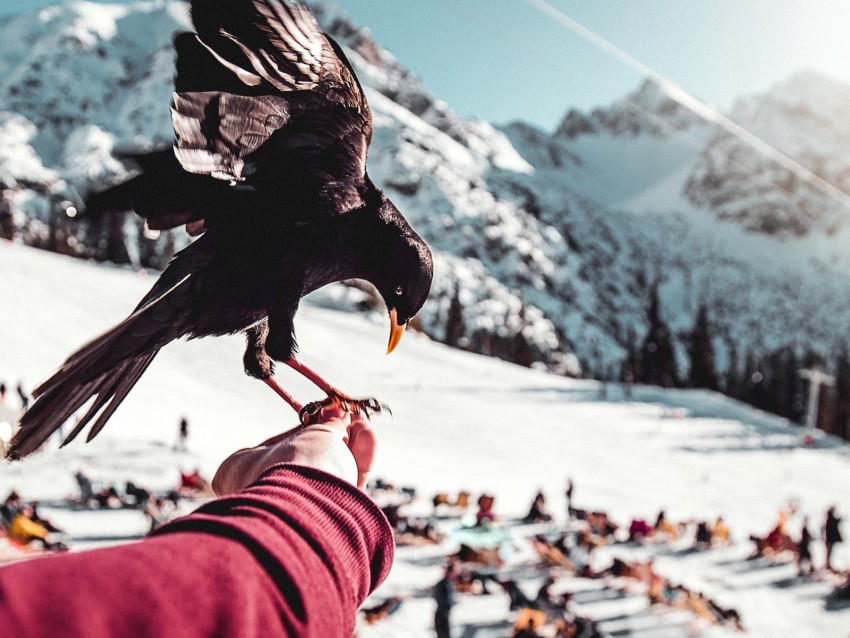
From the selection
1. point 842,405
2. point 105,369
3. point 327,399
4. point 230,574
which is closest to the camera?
point 230,574

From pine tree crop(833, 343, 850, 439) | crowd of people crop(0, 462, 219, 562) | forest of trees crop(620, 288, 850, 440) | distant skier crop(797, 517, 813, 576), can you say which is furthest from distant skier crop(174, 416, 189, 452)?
pine tree crop(833, 343, 850, 439)

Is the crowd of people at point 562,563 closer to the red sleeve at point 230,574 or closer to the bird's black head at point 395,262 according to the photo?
the bird's black head at point 395,262

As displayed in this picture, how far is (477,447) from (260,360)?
20.2m

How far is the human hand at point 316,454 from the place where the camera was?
46.1 inches

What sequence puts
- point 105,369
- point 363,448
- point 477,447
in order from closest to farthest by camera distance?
1. point 363,448
2. point 105,369
3. point 477,447

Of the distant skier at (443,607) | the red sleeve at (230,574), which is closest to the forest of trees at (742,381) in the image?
the distant skier at (443,607)

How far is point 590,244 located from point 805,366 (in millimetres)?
90096

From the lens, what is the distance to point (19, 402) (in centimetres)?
1523

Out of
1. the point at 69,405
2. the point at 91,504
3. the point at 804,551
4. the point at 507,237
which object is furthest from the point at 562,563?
the point at 507,237

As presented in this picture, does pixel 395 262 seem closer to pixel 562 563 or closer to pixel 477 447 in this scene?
pixel 562 563

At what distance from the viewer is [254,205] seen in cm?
165

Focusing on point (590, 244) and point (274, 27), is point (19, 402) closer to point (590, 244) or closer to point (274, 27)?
point (274, 27)

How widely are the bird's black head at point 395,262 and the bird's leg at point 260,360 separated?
13.4 inches

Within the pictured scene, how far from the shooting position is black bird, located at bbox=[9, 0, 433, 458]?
149 centimetres
